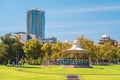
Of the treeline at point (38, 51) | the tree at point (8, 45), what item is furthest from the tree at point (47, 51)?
the tree at point (8, 45)

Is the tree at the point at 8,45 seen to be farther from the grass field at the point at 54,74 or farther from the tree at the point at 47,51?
the grass field at the point at 54,74

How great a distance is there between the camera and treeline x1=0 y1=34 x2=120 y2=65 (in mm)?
104438

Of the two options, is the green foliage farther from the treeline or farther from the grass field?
the grass field

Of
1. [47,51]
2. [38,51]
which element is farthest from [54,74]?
[47,51]

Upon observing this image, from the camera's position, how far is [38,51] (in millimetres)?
119750

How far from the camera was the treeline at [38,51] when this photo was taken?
104m

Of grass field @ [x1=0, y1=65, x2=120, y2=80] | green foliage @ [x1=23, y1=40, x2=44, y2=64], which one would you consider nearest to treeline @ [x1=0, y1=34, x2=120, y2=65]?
→ green foliage @ [x1=23, y1=40, x2=44, y2=64]

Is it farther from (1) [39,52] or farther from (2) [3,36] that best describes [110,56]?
(2) [3,36]

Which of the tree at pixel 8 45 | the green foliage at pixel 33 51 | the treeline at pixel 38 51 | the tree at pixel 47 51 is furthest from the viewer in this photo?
the tree at pixel 47 51

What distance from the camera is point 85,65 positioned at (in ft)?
A: 257

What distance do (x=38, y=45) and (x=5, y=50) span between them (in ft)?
66.8

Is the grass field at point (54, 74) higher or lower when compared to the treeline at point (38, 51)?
lower

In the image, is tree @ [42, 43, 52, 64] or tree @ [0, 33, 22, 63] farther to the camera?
tree @ [42, 43, 52, 64]

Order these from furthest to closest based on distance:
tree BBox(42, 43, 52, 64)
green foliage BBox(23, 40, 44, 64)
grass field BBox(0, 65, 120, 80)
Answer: tree BBox(42, 43, 52, 64)
green foliage BBox(23, 40, 44, 64)
grass field BBox(0, 65, 120, 80)
